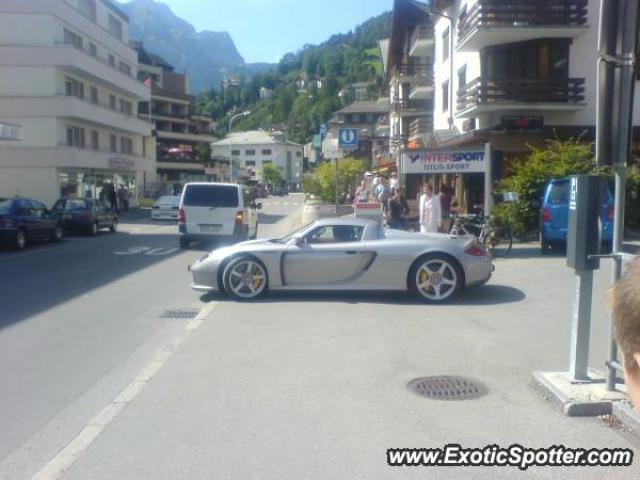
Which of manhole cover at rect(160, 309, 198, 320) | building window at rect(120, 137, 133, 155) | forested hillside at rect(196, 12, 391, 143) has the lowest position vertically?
manhole cover at rect(160, 309, 198, 320)

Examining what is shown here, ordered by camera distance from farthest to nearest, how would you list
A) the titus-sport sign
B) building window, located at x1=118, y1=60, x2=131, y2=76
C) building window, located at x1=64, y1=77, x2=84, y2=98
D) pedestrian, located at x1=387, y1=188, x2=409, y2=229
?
building window, located at x1=118, y1=60, x2=131, y2=76, building window, located at x1=64, y1=77, x2=84, y2=98, pedestrian, located at x1=387, y1=188, x2=409, y2=229, the titus-sport sign

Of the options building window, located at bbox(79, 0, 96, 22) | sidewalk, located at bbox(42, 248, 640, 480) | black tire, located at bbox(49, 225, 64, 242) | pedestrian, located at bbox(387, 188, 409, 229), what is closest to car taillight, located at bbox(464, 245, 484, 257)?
sidewalk, located at bbox(42, 248, 640, 480)

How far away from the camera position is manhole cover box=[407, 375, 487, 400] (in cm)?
545

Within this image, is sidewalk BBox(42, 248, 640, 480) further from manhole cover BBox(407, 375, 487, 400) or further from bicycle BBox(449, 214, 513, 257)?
bicycle BBox(449, 214, 513, 257)

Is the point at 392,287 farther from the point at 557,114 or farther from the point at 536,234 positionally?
the point at 557,114

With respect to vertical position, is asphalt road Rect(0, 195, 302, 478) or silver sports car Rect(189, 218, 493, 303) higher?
silver sports car Rect(189, 218, 493, 303)

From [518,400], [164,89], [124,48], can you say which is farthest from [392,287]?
[164,89]

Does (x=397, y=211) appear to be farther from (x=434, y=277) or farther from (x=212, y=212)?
(x=434, y=277)

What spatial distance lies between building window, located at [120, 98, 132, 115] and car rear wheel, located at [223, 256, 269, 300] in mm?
44899

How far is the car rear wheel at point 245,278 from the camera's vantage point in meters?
10.1

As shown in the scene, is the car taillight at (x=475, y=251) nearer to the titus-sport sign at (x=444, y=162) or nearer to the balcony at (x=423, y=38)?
the titus-sport sign at (x=444, y=162)

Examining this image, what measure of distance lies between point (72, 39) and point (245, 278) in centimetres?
3727

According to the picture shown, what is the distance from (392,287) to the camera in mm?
9859

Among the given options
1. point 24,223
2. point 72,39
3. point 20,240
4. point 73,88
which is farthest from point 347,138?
point 72,39
